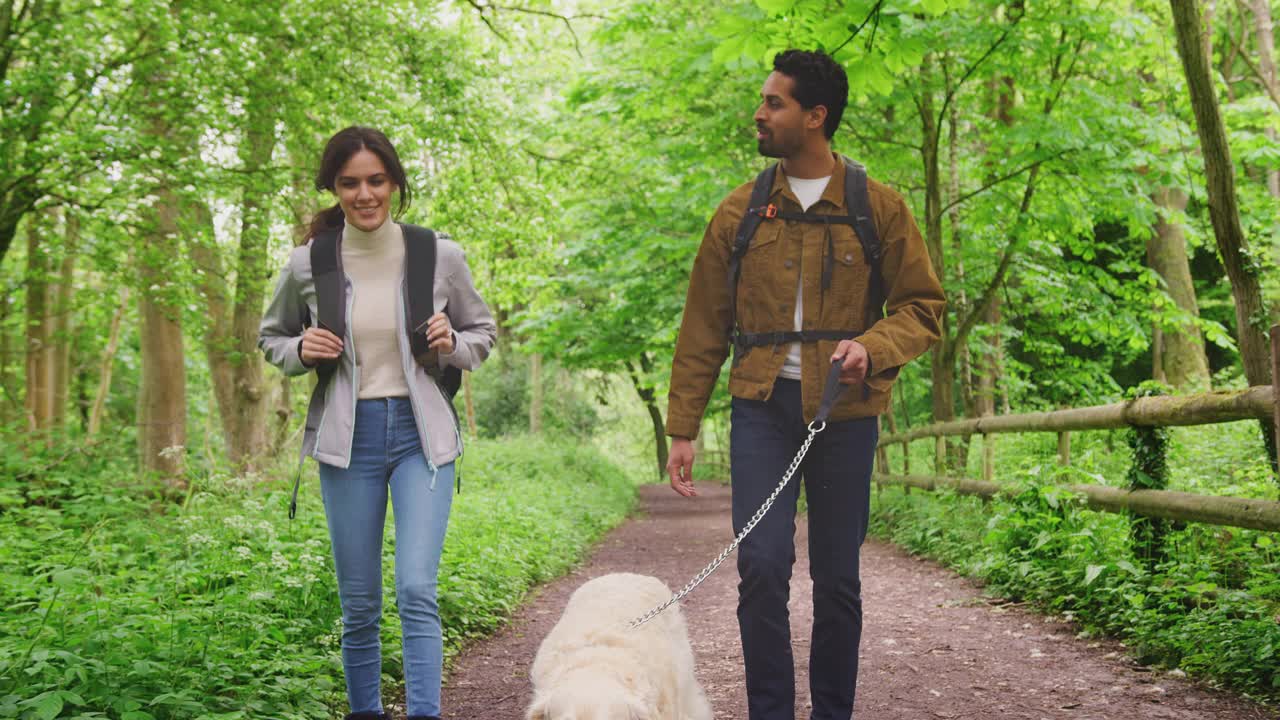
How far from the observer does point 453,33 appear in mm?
11812

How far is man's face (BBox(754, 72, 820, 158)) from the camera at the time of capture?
3.16 meters

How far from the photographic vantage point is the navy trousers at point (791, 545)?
10.1ft

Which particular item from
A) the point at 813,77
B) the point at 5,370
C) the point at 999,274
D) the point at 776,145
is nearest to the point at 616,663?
the point at 776,145

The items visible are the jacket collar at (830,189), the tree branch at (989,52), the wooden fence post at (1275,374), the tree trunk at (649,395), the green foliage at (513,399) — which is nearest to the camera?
the jacket collar at (830,189)

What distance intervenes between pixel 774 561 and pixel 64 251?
25.5 feet

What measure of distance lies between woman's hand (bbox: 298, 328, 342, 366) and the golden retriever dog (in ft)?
4.08

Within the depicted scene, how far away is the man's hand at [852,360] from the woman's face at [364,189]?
167cm

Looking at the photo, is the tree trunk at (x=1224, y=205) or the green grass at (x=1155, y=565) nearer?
the green grass at (x=1155, y=565)

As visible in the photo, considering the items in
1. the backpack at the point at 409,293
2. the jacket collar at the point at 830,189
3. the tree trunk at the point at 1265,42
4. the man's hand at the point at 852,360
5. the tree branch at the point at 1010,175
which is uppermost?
the tree trunk at the point at 1265,42

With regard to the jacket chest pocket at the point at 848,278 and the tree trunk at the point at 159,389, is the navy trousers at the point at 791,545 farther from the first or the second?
the tree trunk at the point at 159,389

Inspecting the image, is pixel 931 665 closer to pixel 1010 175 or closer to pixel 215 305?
pixel 1010 175

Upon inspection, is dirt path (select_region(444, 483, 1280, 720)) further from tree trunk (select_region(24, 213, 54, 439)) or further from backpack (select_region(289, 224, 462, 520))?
tree trunk (select_region(24, 213, 54, 439))

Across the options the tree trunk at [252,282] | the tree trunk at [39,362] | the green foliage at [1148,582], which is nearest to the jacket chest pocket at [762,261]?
the green foliage at [1148,582]

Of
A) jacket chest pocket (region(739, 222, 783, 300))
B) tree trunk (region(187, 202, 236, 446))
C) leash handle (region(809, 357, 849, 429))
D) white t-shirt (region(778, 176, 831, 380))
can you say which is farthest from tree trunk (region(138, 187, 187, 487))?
leash handle (region(809, 357, 849, 429))
